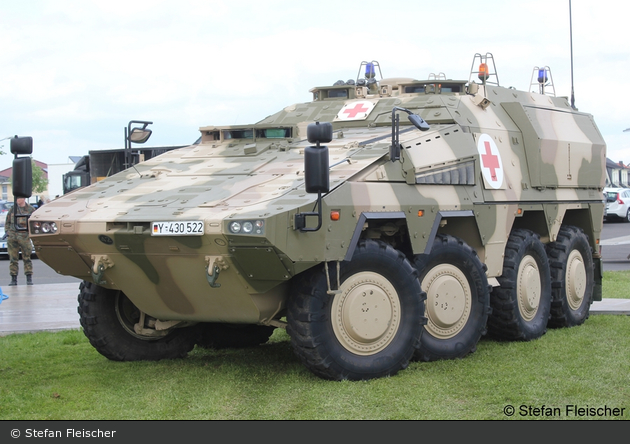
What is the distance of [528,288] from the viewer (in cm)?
945

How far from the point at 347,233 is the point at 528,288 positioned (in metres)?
3.17

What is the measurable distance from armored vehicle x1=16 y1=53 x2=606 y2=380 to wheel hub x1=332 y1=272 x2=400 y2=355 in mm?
12

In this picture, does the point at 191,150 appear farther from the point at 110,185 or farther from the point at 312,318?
the point at 312,318

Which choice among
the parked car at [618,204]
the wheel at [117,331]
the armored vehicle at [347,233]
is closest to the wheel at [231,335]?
the armored vehicle at [347,233]

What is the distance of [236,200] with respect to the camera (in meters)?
7.04

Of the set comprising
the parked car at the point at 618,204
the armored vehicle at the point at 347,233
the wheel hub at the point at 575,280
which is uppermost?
the armored vehicle at the point at 347,233

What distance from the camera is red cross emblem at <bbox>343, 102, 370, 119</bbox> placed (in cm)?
943

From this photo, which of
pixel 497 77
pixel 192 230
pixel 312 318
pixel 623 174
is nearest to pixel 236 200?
pixel 192 230

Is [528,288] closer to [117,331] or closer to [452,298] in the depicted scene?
[452,298]

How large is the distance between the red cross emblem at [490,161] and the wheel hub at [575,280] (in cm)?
201

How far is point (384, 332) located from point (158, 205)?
6.68 ft

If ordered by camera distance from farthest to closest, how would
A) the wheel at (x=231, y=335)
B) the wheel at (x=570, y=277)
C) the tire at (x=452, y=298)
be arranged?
the wheel at (x=570, y=277) → the wheel at (x=231, y=335) → the tire at (x=452, y=298)

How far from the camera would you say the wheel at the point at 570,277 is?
10.1 metres

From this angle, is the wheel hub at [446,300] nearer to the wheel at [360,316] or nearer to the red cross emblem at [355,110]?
the wheel at [360,316]
